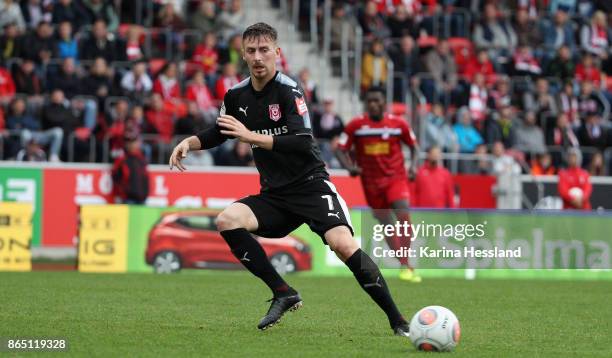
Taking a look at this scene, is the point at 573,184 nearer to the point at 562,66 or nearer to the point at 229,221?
the point at 562,66

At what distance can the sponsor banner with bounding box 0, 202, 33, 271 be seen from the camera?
760 inches

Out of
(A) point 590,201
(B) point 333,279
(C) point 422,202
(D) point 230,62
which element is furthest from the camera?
(D) point 230,62

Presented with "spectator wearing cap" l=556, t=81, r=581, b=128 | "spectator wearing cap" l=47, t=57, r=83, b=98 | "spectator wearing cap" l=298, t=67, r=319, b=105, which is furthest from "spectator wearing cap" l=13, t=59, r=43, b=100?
"spectator wearing cap" l=556, t=81, r=581, b=128

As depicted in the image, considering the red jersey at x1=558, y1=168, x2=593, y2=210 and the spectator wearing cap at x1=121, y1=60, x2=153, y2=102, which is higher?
the spectator wearing cap at x1=121, y1=60, x2=153, y2=102

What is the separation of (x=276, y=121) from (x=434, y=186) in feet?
38.8

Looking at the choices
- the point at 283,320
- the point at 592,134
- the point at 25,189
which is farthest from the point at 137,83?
the point at 283,320

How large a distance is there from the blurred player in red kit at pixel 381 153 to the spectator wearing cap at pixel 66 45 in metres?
8.92

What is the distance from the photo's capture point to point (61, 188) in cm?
2183

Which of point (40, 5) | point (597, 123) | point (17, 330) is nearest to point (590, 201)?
point (597, 123)

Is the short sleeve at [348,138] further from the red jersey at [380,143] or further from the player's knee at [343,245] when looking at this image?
the player's knee at [343,245]

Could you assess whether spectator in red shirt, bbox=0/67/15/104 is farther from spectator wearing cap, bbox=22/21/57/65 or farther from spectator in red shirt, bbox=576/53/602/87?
spectator in red shirt, bbox=576/53/602/87

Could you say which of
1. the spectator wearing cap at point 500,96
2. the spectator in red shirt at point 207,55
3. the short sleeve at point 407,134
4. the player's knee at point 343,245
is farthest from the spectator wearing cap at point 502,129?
the player's knee at point 343,245

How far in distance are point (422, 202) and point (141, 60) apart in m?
6.27

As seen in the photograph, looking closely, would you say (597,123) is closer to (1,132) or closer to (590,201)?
(590,201)
